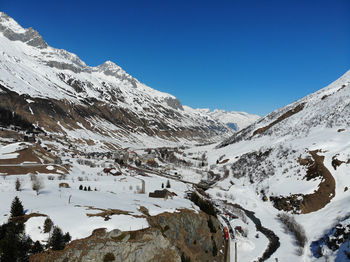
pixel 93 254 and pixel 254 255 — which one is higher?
pixel 93 254

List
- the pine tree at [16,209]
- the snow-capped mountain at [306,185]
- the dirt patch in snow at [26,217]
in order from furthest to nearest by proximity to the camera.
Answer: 1. the snow-capped mountain at [306,185]
2. the pine tree at [16,209]
3. the dirt patch in snow at [26,217]

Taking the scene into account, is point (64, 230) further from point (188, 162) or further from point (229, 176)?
point (188, 162)

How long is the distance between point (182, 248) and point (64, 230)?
21.4 metres

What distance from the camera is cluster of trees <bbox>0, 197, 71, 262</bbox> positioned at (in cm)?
2452

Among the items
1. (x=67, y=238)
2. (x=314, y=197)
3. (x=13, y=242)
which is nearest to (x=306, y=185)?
(x=314, y=197)

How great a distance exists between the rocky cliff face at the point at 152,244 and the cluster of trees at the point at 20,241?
83 cm

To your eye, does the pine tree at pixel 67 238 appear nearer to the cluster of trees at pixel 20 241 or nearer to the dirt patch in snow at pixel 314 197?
the cluster of trees at pixel 20 241

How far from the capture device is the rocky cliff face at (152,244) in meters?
27.0

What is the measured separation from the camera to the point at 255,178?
351 ft

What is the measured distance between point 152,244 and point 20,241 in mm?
16109

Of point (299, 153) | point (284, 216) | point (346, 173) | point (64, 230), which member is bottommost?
point (284, 216)

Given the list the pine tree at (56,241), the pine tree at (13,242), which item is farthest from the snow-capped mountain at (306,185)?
the pine tree at (13,242)

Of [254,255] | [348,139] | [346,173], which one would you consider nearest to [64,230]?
[254,255]

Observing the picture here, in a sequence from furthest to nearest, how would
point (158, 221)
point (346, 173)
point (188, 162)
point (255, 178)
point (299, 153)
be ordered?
point (188, 162) < point (255, 178) < point (299, 153) < point (346, 173) < point (158, 221)
